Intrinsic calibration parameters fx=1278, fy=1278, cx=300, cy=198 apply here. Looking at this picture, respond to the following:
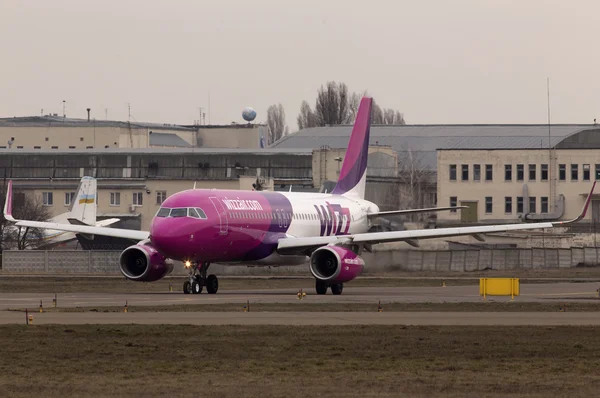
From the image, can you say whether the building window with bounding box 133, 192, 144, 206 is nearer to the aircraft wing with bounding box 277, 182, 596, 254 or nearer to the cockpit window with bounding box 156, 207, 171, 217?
the aircraft wing with bounding box 277, 182, 596, 254

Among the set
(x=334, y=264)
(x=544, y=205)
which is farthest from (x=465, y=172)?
(x=334, y=264)

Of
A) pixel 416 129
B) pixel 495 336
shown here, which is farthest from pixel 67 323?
pixel 416 129

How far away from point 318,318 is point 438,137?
381 ft

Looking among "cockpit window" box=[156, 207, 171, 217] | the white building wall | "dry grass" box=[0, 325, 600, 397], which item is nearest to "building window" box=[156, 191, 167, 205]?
the white building wall

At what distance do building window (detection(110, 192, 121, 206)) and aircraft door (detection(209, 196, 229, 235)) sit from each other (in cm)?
6629

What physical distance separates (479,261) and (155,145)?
93.9m

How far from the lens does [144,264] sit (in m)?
53.2

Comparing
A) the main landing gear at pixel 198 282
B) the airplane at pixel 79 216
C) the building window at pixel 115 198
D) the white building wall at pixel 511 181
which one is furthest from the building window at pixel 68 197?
the main landing gear at pixel 198 282

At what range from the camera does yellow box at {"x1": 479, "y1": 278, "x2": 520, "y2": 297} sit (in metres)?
48.3

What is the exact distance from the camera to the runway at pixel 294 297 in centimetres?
4453

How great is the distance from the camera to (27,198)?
11731cm

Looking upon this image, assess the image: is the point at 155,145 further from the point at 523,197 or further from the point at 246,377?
the point at 246,377

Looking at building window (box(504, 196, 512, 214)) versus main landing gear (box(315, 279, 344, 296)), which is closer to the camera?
main landing gear (box(315, 279, 344, 296))

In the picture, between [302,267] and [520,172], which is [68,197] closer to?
Answer: [520,172]
